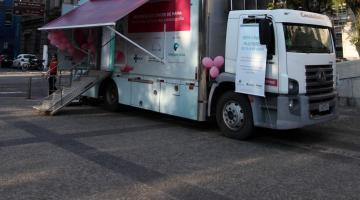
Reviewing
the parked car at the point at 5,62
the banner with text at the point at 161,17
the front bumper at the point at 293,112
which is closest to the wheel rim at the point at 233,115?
the front bumper at the point at 293,112

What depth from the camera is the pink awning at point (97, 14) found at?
11273mm

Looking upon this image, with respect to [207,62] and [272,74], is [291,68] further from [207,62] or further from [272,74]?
[207,62]

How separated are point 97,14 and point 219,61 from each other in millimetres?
4123

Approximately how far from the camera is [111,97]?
13.6 m

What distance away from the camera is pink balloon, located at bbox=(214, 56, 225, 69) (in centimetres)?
994

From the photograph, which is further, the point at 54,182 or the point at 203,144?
the point at 203,144

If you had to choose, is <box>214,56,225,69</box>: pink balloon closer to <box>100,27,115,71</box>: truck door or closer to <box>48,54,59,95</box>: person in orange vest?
<box>100,27,115,71</box>: truck door

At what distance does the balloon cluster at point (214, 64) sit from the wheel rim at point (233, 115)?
68 centimetres

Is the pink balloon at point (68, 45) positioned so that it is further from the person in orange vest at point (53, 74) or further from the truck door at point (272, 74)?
the truck door at point (272, 74)

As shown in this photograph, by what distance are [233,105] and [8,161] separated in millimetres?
4442

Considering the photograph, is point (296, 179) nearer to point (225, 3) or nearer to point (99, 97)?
point (225, 3)

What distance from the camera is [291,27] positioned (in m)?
9.15

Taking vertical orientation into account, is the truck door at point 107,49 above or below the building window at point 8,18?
below

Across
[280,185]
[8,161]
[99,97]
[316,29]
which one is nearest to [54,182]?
[8,161]
